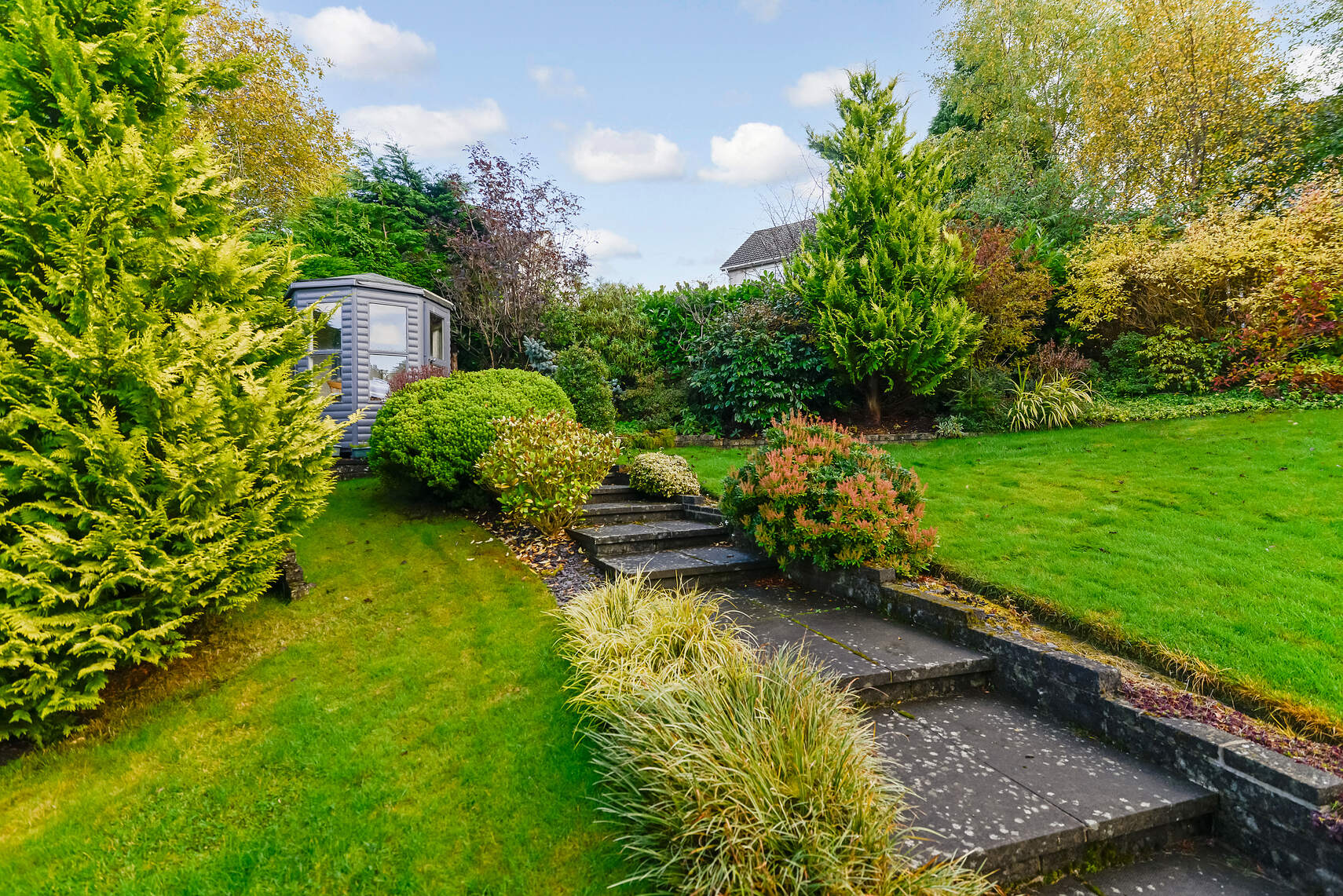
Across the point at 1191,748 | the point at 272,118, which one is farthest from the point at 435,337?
the point at 1191,748

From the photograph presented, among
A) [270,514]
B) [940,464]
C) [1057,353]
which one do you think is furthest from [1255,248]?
[270,514]

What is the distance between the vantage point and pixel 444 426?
612 cm

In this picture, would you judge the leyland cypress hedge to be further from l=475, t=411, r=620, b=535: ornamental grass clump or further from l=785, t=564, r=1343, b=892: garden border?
l=785, t=564, r=1343, b=892: garden border

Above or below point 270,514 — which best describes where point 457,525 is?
below

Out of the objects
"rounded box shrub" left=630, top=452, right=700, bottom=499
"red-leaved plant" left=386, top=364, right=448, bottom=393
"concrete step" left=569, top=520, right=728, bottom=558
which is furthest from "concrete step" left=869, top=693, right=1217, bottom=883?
"red-leaved plant" left=386, top=364, right=448, bottom=393

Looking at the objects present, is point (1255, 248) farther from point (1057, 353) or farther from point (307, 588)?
point (307, 588)

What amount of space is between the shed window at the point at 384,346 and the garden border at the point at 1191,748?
9.29 metres

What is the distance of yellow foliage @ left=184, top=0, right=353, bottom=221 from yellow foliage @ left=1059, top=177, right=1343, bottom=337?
61.3ft

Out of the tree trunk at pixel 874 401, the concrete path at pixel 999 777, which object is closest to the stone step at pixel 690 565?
the concrete path at pixel 999 777

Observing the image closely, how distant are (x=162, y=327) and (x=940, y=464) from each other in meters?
7.65

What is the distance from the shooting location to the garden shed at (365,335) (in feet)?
31.7

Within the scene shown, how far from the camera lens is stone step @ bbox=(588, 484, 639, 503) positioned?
677 centimetres

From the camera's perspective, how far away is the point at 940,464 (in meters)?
7.40

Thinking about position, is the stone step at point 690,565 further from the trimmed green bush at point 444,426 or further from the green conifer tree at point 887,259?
the green conifer tree at point 887,259
